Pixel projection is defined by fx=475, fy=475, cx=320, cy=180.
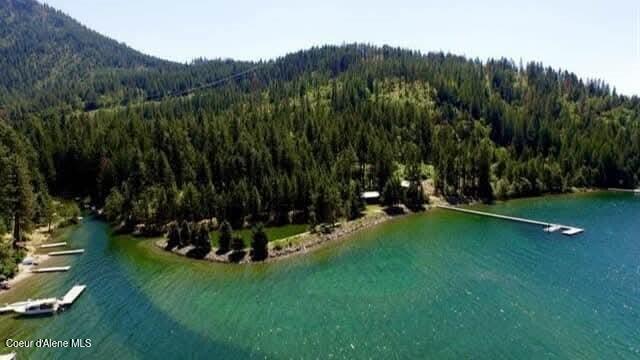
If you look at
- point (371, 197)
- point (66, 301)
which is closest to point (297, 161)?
point (371, 197)

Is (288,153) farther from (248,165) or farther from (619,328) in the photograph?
(619,328)

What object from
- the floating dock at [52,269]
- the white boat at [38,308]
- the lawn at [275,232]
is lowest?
the white boat at [38,308]

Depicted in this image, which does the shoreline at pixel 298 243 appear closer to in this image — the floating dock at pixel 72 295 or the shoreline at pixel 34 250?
the floating dock at pixel 72 295

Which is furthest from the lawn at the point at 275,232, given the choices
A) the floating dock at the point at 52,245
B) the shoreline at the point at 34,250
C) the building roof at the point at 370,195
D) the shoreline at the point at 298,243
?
the shoreline at the point at 34,250

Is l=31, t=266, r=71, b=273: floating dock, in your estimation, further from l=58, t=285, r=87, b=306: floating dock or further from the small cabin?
the small cabin

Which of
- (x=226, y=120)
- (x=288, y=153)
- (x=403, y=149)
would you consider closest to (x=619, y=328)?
(x=288, y=153)

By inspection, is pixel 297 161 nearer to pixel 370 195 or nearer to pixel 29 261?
pixel 370 195
